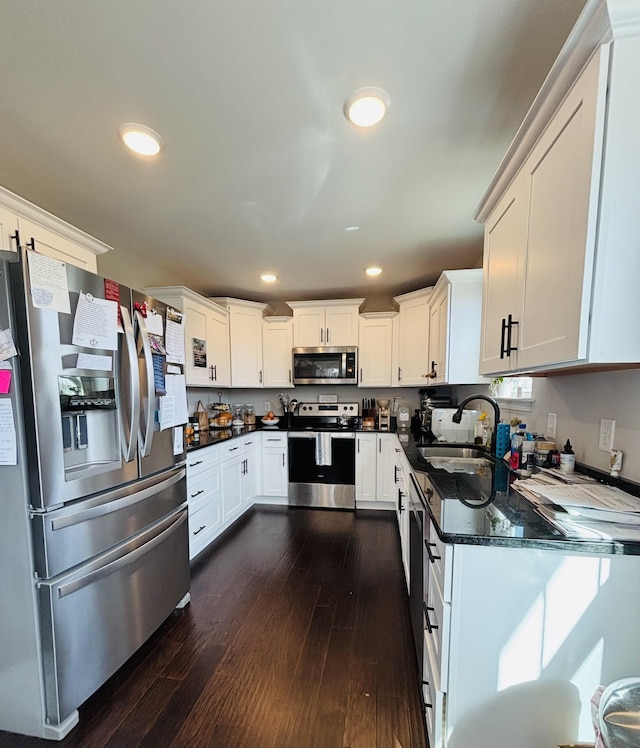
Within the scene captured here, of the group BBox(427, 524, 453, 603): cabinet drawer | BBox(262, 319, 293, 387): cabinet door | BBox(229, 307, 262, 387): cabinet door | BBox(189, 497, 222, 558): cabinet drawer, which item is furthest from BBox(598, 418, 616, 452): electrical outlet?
BBox(229, 307, 262, 387): cabinet door

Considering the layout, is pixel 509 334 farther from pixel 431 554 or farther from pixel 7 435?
pixel 7 435

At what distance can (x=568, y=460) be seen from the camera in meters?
1.40

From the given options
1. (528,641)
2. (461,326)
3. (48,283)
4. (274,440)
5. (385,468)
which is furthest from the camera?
(274,440)

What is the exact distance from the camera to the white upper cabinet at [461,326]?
2.35 metres

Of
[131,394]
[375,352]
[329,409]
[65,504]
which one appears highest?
[375,352]

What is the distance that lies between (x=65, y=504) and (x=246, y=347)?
8.61ft

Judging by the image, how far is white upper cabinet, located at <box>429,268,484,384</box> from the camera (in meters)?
2.35

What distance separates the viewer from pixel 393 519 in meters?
3.16

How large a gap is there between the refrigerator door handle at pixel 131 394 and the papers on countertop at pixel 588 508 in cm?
171

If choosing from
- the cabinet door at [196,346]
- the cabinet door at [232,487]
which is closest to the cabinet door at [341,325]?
the cabinet door at [196,346]

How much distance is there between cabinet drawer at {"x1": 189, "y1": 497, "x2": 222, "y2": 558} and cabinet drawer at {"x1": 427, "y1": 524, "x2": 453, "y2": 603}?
186cm

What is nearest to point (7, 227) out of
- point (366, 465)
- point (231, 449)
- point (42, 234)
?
point (42, 234)

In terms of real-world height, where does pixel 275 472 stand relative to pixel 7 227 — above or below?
below

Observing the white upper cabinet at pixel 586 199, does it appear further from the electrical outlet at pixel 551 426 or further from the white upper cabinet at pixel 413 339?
the white upper cabinet at pixel 413 339
